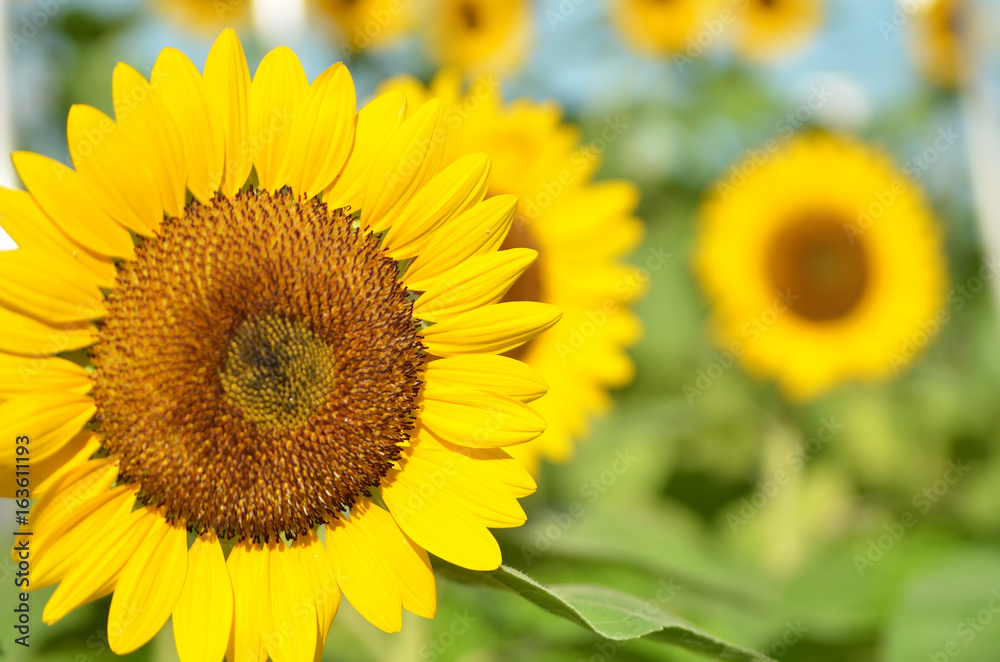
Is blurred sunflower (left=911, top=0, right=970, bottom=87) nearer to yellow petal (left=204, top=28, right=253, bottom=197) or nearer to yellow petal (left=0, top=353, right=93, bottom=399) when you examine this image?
Result: yellow petal (left=204, top=28, right=253, bottom=197)

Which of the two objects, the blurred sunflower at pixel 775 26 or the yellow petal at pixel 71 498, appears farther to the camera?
the blurred sunflower at pixel 775 26

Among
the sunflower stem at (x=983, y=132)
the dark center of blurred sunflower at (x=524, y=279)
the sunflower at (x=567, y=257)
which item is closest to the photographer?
the dark center of blurred sunflower at (x=524, y=279)

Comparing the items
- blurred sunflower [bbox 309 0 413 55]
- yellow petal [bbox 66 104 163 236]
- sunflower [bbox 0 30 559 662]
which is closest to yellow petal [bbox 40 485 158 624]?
sunflower [bbox 0 30 559 662]

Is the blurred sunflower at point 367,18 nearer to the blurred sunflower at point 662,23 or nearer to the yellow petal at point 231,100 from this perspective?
the blurred sunflower at point 662,23

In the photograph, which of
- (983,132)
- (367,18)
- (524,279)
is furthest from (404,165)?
(367,18)

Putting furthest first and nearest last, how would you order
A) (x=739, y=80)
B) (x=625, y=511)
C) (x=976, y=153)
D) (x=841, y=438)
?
1. (x=739, y=80)
2. (x=841, y=438)
3. (x=976, y=153)
4. (x=625, y=511)

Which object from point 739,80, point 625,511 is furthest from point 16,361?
point 739,80

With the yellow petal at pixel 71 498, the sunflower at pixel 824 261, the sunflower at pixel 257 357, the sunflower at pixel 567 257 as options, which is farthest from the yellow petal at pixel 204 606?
the sunflower at pixel 824 261

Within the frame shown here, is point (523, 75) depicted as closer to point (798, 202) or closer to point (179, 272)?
point (798, 202)
